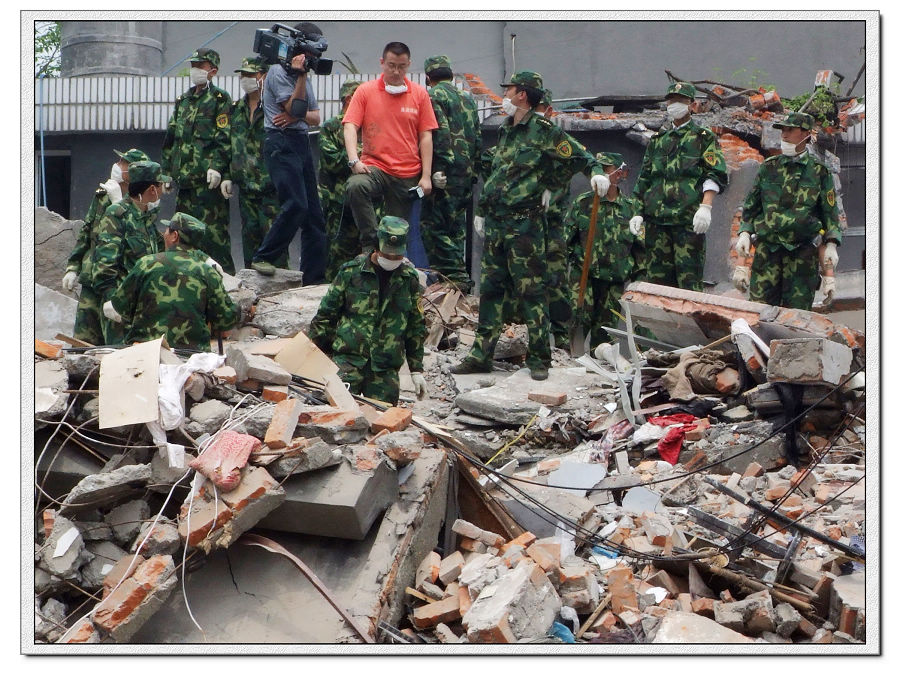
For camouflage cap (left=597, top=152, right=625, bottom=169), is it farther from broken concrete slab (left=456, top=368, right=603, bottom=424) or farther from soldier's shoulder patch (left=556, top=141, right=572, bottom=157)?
broken concrete slab (left=456, top=368, right=603, bottom=424)

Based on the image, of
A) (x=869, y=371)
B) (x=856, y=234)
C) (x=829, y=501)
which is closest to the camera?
(x=869, y=371)

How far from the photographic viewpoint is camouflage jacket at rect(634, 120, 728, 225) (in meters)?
9.10

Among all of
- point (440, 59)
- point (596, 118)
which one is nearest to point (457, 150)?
point (440, 59)

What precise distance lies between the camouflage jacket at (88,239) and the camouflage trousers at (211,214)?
4.99ft

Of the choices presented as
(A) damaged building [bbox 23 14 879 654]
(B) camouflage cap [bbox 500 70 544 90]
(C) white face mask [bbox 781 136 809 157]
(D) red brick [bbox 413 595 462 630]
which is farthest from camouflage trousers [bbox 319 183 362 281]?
(D) red brick [bbox 413 595 462 630]

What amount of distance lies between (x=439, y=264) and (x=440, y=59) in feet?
6.00

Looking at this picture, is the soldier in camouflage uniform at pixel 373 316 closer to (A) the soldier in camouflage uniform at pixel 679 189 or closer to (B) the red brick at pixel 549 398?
(B) the red brick at pixel 549 398

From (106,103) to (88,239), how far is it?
4271 millimetres

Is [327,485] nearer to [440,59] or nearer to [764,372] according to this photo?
[764,372]

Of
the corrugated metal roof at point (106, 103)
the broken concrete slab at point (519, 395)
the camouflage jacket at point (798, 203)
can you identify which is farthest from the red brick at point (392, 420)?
the corrugated metal roof at point (106, 103)

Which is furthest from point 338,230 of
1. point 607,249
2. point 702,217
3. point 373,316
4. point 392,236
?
point 702,217

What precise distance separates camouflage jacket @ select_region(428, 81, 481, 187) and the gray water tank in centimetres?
374

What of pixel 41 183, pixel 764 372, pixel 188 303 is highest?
pixel 41 183

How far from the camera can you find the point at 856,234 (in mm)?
11992
